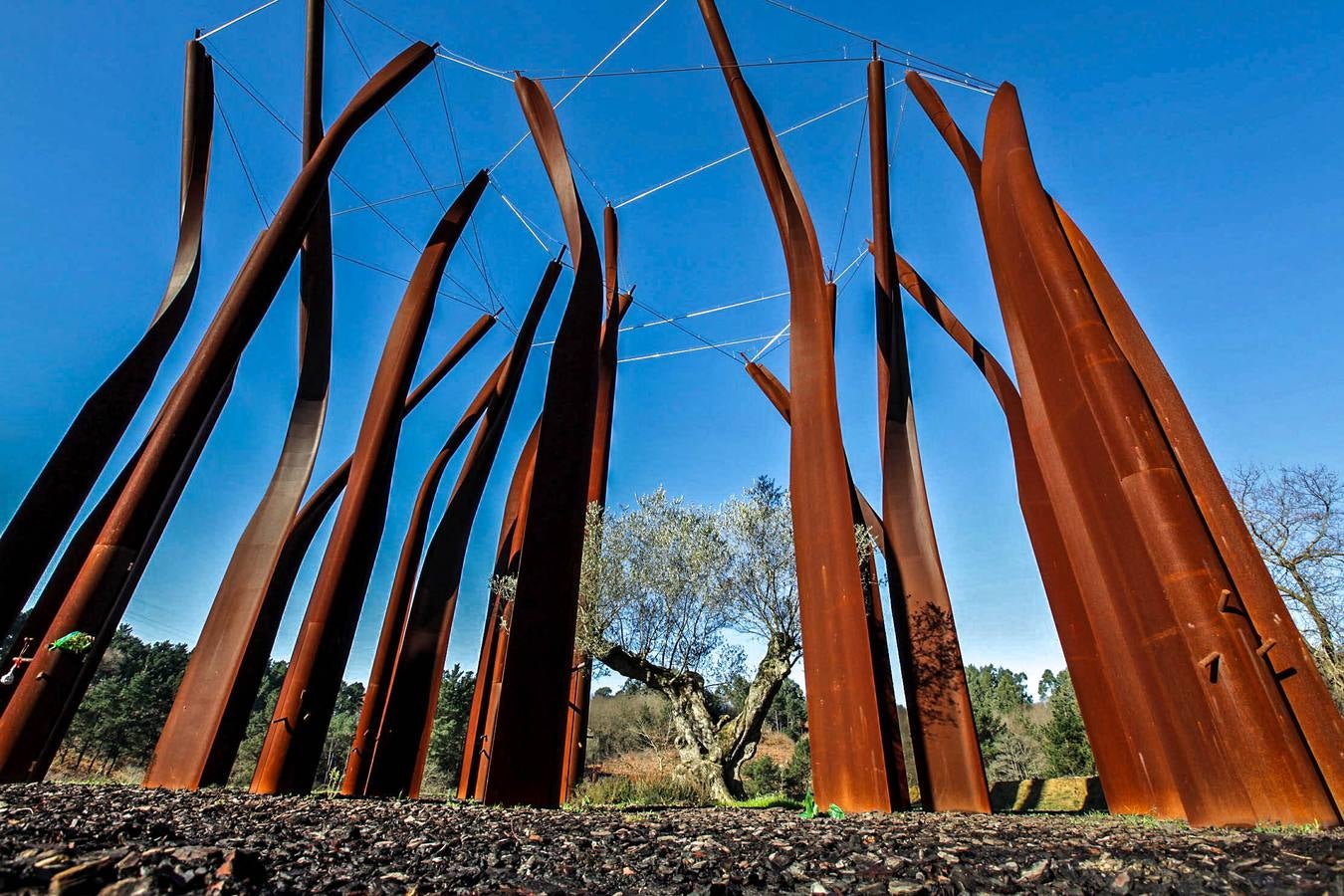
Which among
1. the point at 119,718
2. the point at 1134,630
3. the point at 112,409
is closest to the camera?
the point at 1134,630

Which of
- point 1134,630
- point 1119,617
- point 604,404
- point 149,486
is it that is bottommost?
point 1134,630

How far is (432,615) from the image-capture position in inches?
633

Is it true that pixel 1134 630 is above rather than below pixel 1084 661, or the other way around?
below

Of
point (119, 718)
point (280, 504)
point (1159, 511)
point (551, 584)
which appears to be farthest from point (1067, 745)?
point (119, 718)

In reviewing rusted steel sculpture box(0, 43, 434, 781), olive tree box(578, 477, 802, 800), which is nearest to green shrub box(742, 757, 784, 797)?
olive tree box(578, 477, 802, 800)

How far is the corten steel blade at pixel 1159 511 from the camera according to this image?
5289mm

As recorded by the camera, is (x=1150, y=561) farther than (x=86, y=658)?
No

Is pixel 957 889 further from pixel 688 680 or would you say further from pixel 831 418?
pixel 688 680

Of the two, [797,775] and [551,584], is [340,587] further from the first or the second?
[797,775]

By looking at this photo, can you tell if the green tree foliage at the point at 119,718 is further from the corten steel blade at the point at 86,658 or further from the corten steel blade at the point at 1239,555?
the corten steel blade at the point at 1239,555

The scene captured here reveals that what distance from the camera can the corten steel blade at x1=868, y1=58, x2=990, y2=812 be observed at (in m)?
11.0

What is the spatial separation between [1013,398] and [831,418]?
547 centimetres

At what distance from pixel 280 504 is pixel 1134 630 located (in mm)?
16463

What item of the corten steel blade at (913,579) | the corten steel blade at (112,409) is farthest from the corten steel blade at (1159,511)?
the corten steel blade at (112,409)
